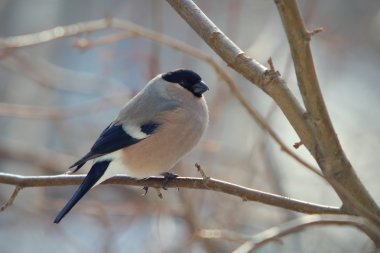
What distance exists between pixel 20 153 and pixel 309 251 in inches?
67.9

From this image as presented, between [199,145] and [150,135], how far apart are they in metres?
1.27

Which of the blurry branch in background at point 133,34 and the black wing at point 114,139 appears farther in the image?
the black wing at point 114,139

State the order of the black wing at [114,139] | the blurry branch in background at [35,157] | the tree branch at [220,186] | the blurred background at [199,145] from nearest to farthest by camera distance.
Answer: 1. the tree branch at [220,186]
2. the black wing at [114,139]
3. the blurred background at [199,145]
4. the blurry branch in background at [35,157]

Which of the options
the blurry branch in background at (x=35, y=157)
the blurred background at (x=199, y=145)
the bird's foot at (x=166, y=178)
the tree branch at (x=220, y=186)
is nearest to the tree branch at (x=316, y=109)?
the tree branch at (x=220, y=186)

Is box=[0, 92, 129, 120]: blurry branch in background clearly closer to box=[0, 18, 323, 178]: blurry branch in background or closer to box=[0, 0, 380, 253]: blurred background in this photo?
box=[0, 0, 380, 253]: blurred background

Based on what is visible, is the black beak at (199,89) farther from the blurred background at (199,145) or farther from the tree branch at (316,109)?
A: the tree branch at (316,109)

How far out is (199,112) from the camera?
2.45m

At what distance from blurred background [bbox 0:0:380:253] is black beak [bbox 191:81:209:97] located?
81 millimetres

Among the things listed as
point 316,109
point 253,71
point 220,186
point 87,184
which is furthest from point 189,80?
point 316,109

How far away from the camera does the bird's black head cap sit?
2553mm

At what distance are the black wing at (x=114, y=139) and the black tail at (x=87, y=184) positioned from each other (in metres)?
0.05

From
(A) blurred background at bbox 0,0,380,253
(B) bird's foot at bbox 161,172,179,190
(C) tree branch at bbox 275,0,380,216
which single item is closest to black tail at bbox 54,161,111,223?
(B) bird's foot at bbox 161,172,179,190

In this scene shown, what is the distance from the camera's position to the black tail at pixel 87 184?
195 centimetres

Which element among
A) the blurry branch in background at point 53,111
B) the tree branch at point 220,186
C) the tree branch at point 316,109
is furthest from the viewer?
the blurry branch in background at point 53,111
